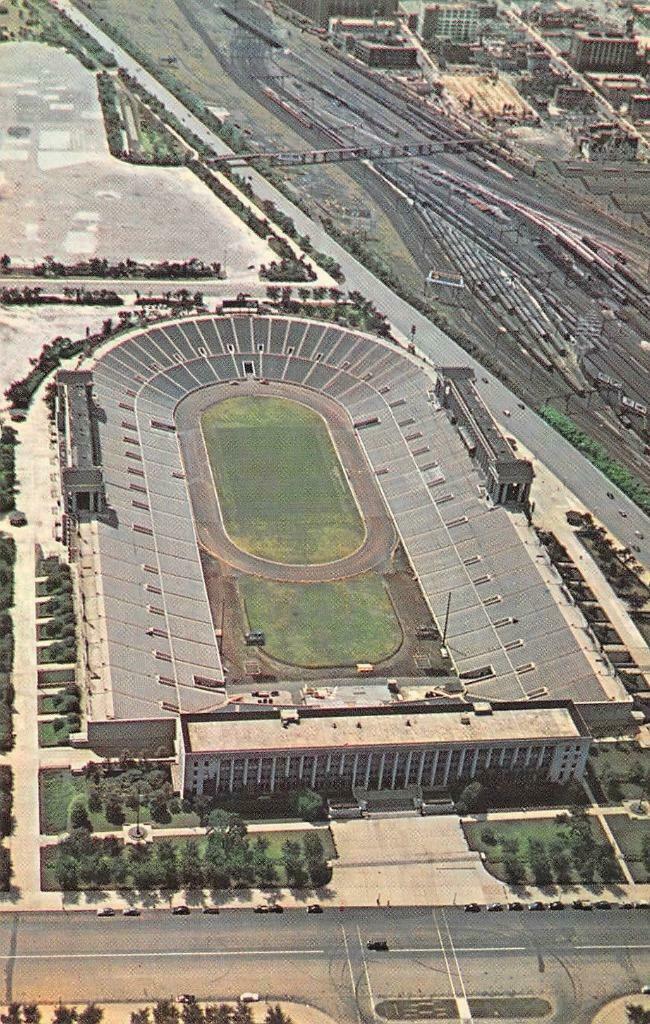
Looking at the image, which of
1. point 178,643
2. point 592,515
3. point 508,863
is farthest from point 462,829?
point 592,515

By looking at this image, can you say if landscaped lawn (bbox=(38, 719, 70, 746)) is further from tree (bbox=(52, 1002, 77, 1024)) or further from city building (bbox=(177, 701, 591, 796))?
tree (bbox=(52, 1002, 77, 1024))

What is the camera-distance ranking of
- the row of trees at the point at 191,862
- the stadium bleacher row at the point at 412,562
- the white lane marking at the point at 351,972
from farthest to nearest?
the stadium bleacher row at the point at 412,562, the row of trees at the point at 191,862, the white lane marking at the point at 351,972

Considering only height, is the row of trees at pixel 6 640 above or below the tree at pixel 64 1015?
above

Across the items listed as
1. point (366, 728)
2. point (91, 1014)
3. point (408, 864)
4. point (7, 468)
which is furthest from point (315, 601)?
point (91, 1014)

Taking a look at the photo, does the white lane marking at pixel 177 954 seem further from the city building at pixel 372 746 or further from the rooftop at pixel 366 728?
the rooftop at pixel 366 728

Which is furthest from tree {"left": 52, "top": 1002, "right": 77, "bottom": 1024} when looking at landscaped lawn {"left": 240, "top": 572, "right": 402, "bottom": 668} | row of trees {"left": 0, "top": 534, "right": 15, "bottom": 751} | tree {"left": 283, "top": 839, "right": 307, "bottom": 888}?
landscaped lawn {"left": 240, "top": 572, "right": 402, "bottom": 668}

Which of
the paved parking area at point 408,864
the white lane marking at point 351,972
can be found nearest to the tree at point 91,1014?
the white lane marking at point 351,972

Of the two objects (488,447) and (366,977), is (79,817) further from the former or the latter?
(488,447)
